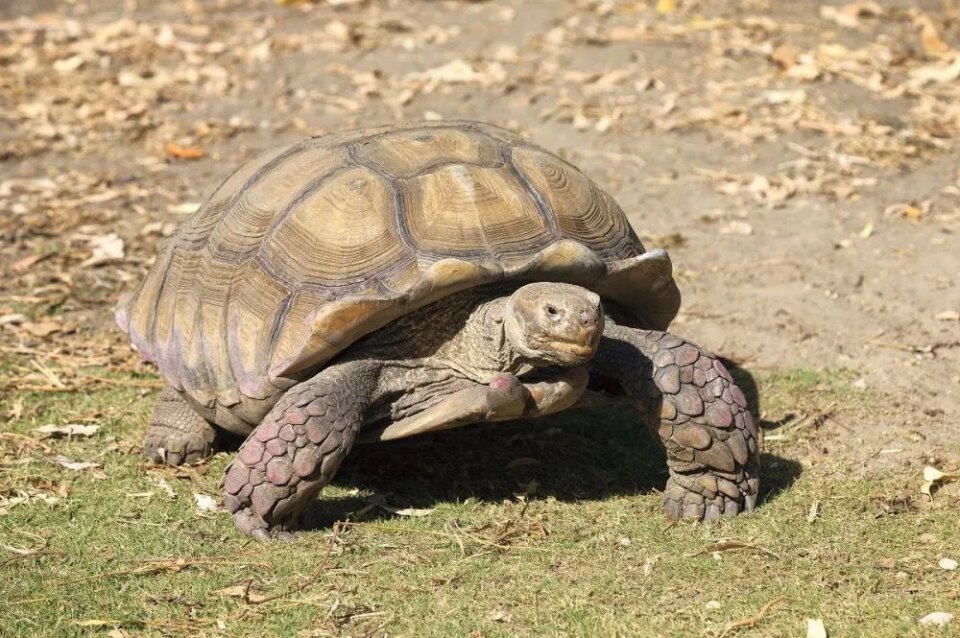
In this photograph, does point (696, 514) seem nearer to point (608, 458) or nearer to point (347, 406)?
point (608, 458)

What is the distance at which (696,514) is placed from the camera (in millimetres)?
3920

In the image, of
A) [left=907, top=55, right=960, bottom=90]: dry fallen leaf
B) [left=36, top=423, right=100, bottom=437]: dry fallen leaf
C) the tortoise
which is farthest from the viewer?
[left=907, top=55, right=960, bottom=90]: dry fallen leaf

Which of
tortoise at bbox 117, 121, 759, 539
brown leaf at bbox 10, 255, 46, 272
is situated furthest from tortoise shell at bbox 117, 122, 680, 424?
brown leaf at bbox 10, 255, 46, 272

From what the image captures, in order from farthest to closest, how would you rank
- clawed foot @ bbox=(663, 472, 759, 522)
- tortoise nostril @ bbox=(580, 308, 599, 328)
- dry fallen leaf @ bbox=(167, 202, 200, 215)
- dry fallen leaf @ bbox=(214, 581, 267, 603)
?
dry fallen leaf @ bbox=(167, 202, 200, 215) → clawed foot @ bbox=(663, 472, 759, 522) → tortoise nostril @ bbox=(580, 308, 599, 328) → dry fallen leaf @ bbox=(214, 581, 267, 603)

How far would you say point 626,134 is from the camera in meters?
8.05

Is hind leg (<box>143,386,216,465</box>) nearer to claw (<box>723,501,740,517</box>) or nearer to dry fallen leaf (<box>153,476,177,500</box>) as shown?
dry fallen leaf (<box>153,476,177,500</box>)

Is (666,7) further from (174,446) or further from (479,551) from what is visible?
(479,551)

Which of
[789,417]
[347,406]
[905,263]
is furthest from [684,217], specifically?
[347,406]

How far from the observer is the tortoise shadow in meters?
4.21

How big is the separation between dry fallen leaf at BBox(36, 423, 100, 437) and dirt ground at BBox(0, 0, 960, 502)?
0.48 metres

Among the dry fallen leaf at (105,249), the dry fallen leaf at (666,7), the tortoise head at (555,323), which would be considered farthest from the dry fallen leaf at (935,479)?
the dry fallen leaf at (666,7)

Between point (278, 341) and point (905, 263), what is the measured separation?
359 centimetres

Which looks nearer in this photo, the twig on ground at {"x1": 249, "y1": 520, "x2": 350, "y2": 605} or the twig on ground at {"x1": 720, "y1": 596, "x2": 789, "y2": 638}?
the twig on ground at {"x1": 720, "y1": 596, "x2": 789, "y2": 638}

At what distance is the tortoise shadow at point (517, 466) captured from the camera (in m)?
4.21
